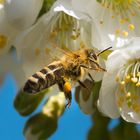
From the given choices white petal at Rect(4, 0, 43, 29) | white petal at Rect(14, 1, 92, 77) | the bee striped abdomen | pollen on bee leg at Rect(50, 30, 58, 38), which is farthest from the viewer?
pollen on bee leg at Rect(50, 30, 58, 38)

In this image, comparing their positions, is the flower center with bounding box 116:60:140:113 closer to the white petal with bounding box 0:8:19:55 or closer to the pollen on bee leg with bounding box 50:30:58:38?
the pollen on bee leg with bounding box 50:30:58:38

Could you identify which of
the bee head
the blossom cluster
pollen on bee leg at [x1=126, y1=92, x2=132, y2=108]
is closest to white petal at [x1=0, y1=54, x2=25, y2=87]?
the blossom cluster

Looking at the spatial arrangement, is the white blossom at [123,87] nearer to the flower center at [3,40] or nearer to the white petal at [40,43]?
the white petal at [40,43]

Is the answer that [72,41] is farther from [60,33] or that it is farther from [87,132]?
[87,132]

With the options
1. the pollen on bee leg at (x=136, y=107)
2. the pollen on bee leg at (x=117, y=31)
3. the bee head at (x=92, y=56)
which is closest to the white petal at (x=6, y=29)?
the bee head at (x=92, y=56)

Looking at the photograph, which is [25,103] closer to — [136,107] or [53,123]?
[53,123]

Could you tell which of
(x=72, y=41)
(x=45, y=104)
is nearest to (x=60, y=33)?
(x=72, y=41)
